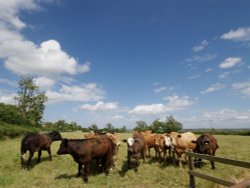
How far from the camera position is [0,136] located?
1266 inches

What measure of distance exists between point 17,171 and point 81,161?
3956 mm

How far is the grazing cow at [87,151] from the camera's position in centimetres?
1219

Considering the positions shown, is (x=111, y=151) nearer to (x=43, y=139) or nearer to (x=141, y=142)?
(x=141, y=142)

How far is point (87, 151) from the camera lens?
40.4ft

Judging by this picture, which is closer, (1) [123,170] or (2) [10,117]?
(1) [123,170]

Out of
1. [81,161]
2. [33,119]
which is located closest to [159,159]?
[81,161]

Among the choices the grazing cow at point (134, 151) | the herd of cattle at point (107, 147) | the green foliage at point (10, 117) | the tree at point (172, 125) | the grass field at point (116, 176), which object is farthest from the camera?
the tree at point (172, 125)

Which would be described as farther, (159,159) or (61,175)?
(159,159)

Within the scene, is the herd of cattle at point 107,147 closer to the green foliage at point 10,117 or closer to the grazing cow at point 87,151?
the grazing cow at point 87,151

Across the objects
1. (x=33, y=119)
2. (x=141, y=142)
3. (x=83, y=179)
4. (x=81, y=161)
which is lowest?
(x=83, y=179)

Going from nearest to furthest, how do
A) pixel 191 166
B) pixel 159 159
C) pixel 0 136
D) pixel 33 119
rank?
pixel 191 166
pixel 159 159
pixel 0 136
pixel 33 119

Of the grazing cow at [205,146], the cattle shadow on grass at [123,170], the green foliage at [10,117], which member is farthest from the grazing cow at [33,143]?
the green foliage at [10,117]

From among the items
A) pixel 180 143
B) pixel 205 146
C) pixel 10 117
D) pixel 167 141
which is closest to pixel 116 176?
pixel 167 141

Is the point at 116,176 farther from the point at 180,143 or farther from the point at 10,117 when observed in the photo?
the point at 10,117
